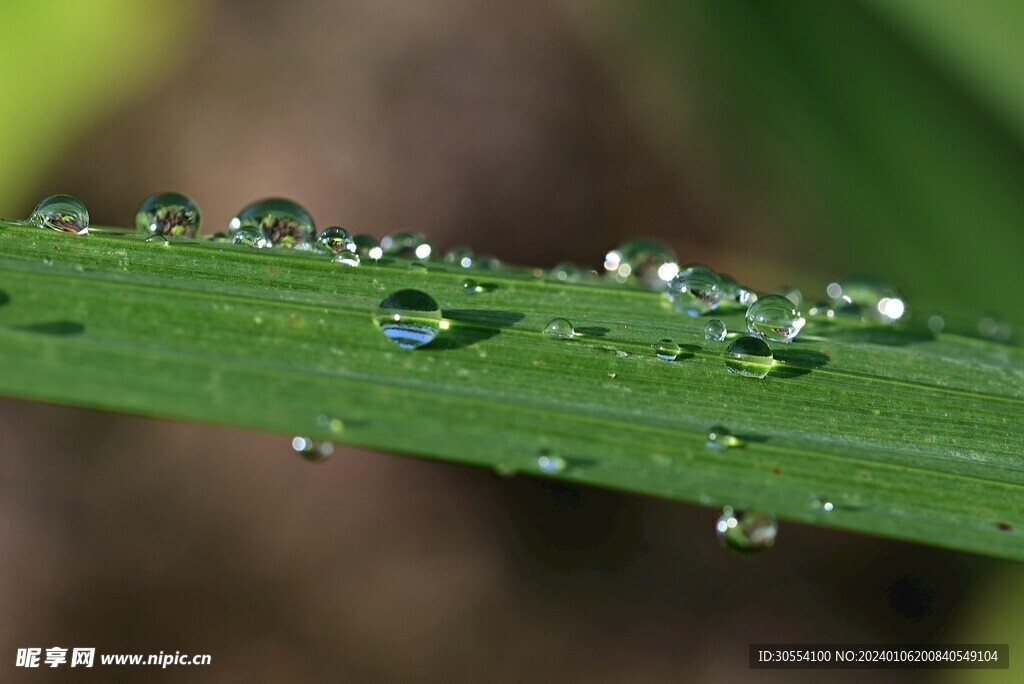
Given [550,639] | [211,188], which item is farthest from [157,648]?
[211,188]

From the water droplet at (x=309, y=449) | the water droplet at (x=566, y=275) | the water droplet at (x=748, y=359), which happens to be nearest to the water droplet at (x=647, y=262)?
the water droplet at (x=566, y=275)

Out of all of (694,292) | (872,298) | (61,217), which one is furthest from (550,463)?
(872,298)

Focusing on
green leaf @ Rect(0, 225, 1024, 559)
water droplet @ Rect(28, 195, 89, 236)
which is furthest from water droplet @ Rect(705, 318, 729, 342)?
water droplet @ Rect(28, 195, 89, 236)

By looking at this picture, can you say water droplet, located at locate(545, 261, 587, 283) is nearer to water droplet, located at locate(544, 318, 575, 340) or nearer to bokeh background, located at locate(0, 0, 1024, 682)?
water droplet, located at locate(544, 318, 575, 340)

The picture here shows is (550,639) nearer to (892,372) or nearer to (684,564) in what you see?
(684,564)

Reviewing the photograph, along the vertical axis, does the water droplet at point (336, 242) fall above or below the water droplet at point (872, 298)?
below

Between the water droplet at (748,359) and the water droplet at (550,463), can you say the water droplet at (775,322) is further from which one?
the water droplet at (550,463)

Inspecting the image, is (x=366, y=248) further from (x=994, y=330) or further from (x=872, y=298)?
(x=994, y=330)
